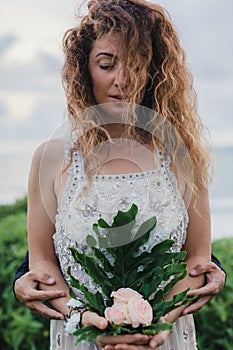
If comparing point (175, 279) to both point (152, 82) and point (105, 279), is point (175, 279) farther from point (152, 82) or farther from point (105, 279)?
point (152, 82)

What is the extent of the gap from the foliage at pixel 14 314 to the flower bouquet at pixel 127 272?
2.03 meters

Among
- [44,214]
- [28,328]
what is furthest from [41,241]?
[28,328]

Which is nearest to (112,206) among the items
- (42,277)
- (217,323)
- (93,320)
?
(42,277)

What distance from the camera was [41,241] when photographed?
280 cm

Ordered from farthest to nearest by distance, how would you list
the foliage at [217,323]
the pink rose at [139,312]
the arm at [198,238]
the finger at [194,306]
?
the foliage at [217,323], the arm at [198,238], the finger at [194,306], the pink rose at [139,312]

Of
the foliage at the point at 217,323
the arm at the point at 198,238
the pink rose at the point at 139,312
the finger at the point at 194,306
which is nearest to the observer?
the pink rose at the point at 139,312

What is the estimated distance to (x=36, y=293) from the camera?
271 centimetres

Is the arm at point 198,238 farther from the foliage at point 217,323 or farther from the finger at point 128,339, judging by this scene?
the foliage at point 217,323

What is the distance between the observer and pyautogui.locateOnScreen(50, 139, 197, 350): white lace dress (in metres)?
2.68

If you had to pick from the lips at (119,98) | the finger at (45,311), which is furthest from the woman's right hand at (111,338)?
the lips at (119,98)

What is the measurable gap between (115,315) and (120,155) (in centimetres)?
73

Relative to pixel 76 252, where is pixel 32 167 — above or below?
above

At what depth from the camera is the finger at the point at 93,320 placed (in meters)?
2.33

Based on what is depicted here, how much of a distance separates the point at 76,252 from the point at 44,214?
35 cm
